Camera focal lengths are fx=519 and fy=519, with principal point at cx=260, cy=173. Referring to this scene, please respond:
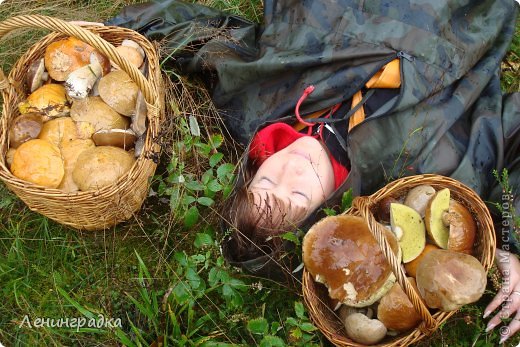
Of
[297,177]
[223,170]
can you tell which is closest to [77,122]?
[223,170]

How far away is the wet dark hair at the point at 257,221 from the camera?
2.53 m

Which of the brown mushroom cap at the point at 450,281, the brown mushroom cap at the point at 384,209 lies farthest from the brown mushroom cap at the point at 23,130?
the brown mushroom cap at the point at 450,281

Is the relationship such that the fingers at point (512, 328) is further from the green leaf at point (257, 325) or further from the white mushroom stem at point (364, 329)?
the green leaf at point (257, 325)

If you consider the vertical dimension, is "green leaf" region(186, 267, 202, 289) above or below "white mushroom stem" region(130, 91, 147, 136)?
below

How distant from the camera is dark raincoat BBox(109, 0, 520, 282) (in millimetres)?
2889

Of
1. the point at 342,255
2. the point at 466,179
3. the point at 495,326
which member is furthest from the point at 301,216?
→ the point at 495,326

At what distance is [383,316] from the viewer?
2279 millimetres

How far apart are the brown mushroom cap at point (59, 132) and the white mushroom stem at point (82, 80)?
15cm

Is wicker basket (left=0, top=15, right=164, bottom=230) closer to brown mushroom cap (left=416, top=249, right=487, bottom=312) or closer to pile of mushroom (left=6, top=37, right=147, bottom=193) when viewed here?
pile of mushroom (left=6, top=37, right=147, bottom=193)

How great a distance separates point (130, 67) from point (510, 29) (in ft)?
7.74

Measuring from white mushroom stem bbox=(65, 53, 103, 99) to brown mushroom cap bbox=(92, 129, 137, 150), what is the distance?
0.23 metres

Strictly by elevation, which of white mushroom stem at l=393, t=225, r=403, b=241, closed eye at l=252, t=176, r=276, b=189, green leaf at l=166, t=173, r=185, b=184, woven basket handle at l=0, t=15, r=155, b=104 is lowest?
green leaf at l=166, t=173, r=185, b=184

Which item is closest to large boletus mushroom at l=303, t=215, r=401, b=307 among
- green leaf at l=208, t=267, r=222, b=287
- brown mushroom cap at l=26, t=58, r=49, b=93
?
green leaf at l=208, t=267, r=222, b=287

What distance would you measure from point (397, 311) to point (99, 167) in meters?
1.55
